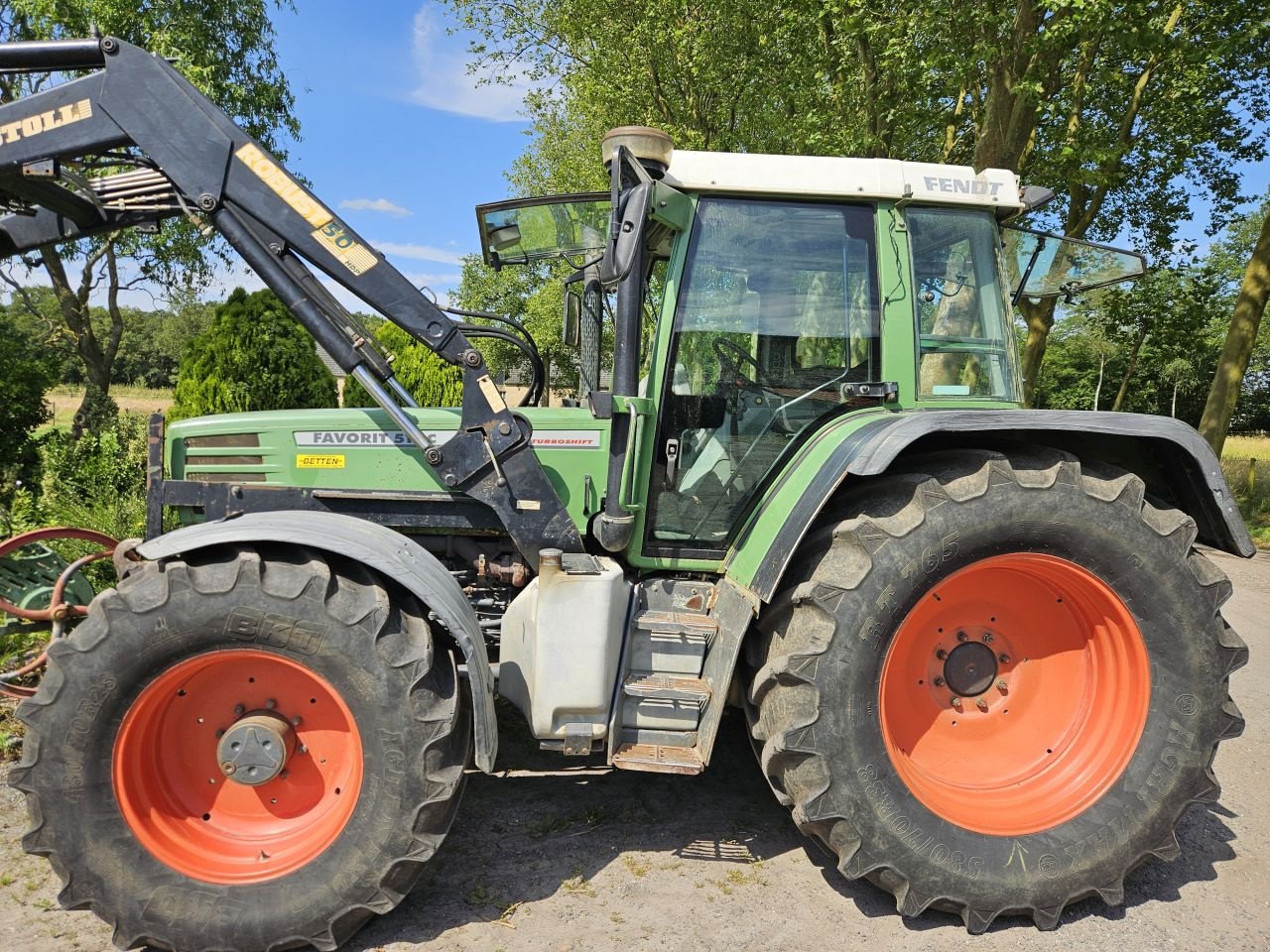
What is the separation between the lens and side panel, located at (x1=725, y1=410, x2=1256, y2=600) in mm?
2592

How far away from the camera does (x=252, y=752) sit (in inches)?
94.4

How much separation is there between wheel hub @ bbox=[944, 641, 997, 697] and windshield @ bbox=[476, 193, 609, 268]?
2.28m

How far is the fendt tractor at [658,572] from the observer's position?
236cm

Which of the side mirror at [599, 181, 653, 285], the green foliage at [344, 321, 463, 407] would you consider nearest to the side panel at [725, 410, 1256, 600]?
the side mirror at [599, 181, 653, 285]

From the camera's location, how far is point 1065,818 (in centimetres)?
267

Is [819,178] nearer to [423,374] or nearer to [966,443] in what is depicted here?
[966,443]

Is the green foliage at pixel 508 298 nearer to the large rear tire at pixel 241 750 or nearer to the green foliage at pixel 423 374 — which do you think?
the green foliage at pixel 423 374

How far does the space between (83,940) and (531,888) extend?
4.46 feet

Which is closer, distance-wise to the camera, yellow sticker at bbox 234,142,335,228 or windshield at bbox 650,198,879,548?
yellow sticker at bbox 234,142,335,228

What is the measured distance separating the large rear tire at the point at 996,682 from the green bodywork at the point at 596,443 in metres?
0.34

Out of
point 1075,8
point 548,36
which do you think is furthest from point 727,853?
point 548,36

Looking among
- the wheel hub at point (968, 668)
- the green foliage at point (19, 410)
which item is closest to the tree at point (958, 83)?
the wheel hub at point (968, 668)

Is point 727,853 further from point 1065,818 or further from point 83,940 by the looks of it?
point 83,940

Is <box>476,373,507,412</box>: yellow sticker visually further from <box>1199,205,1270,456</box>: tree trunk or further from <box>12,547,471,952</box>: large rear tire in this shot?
<box>1199,205,1270,456</box>: tree trunk
